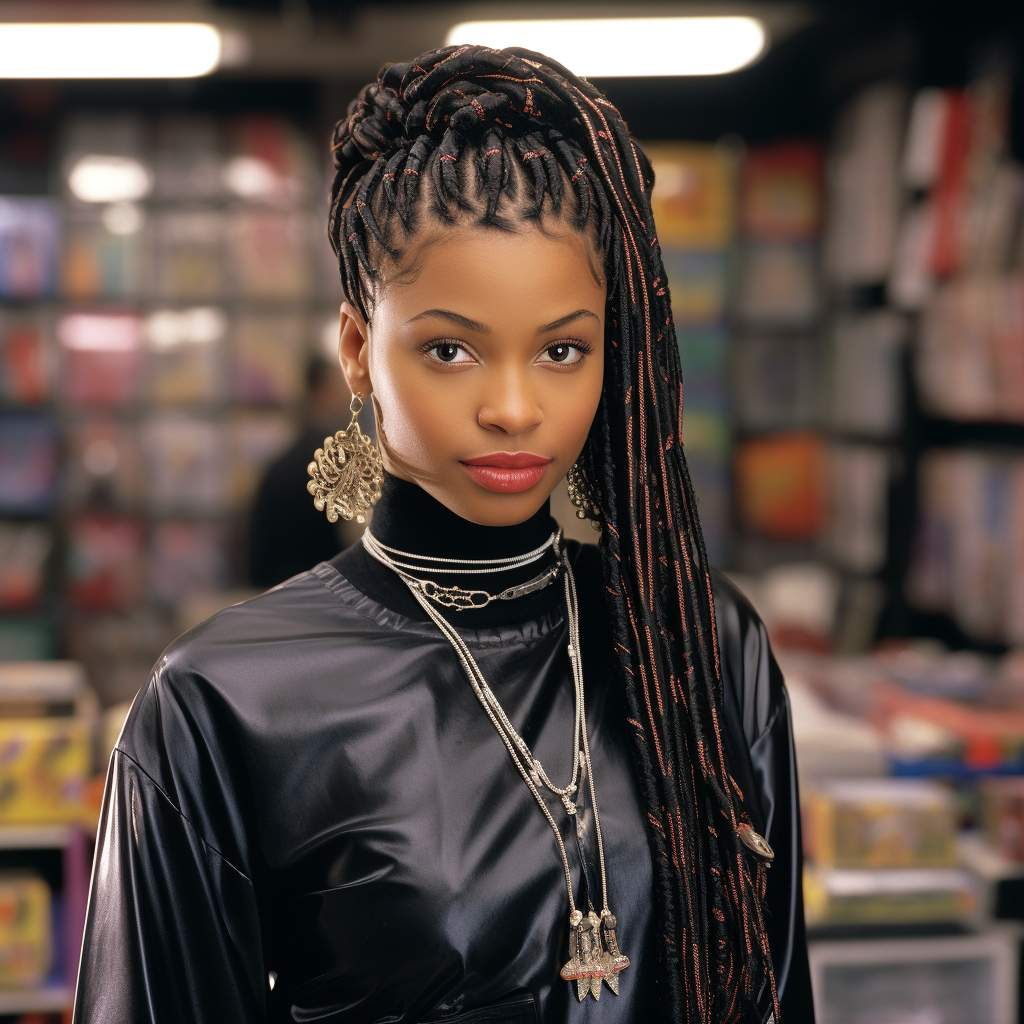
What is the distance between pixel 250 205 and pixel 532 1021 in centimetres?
417

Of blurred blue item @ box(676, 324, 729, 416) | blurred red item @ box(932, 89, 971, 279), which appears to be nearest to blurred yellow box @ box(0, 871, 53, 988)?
blurred red item @ box(932, 89, 971, 279)

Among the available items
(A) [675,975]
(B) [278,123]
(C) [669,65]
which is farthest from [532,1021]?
(B) [278,123]

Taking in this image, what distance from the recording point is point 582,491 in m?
0.89

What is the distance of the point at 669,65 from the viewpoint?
381 cm

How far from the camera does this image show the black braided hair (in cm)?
76

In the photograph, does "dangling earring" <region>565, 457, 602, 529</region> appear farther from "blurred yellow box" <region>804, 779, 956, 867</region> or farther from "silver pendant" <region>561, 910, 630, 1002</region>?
"blurred yellow box" <region>804, 779, 956, 867</region>

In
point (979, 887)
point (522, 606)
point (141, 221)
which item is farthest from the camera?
point (141, 221)

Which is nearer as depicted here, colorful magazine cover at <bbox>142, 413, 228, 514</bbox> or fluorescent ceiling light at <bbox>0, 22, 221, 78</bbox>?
fluorescent ceiling light at <bbox>0, 22, 221, 78</bbox>

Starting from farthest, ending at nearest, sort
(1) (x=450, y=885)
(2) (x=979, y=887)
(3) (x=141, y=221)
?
1. (3) (x=141, y=221)
2. (2) (x=979, y=887)
3. (1) (x=450, y=885)

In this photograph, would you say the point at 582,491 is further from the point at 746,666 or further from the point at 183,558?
the point at 183,558

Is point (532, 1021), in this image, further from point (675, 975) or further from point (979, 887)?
point (979, 887)

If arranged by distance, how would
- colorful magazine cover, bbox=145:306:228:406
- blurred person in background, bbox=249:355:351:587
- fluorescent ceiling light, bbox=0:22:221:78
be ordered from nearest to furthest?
blurred person in background, bbox=249:355:351:587, fluorescent ceiling light, bbox=0:22:221:78, colorful magazine cover, bbox=145:306:228:406

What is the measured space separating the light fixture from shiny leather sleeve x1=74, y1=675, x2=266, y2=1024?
4.11 metres

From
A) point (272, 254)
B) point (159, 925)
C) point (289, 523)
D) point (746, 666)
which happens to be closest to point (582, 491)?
point (746, 666)
